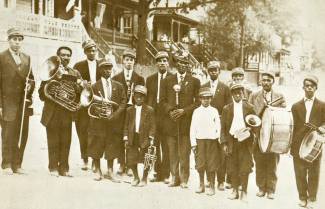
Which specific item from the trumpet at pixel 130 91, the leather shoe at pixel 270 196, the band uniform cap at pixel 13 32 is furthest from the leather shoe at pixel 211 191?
the band uniform cap at pixel 13 32

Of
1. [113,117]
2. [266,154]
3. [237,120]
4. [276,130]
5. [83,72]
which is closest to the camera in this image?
[276,130]

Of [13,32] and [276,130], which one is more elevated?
[13,32]

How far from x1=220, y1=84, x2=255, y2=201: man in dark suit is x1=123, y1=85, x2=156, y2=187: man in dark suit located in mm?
808

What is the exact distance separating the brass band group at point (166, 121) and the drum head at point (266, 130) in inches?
0.4

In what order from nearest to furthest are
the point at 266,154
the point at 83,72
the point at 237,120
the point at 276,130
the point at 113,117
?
1. the point at 276,130
2. the point at 237,120
3. the point at 266,154
4. the point at 113,117
5. the point at 83,72

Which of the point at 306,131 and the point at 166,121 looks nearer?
the point at 306,131

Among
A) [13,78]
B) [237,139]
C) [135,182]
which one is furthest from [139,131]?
[13,78]

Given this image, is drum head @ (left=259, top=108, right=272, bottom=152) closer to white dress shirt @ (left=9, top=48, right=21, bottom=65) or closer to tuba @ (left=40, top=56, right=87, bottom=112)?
tuba @ (left=40, top=56, right=87, bottom=112)

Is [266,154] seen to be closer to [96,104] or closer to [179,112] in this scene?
[179,112]

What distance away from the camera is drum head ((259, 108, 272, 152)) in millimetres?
4680

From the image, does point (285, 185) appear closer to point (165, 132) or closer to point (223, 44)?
point (165, 132)

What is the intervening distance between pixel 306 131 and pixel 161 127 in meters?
1.56

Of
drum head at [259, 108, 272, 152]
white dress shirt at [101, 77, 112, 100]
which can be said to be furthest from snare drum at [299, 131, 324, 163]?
white dress shirt at [101, 77, 112, 100]

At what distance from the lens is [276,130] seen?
4.66 meters
